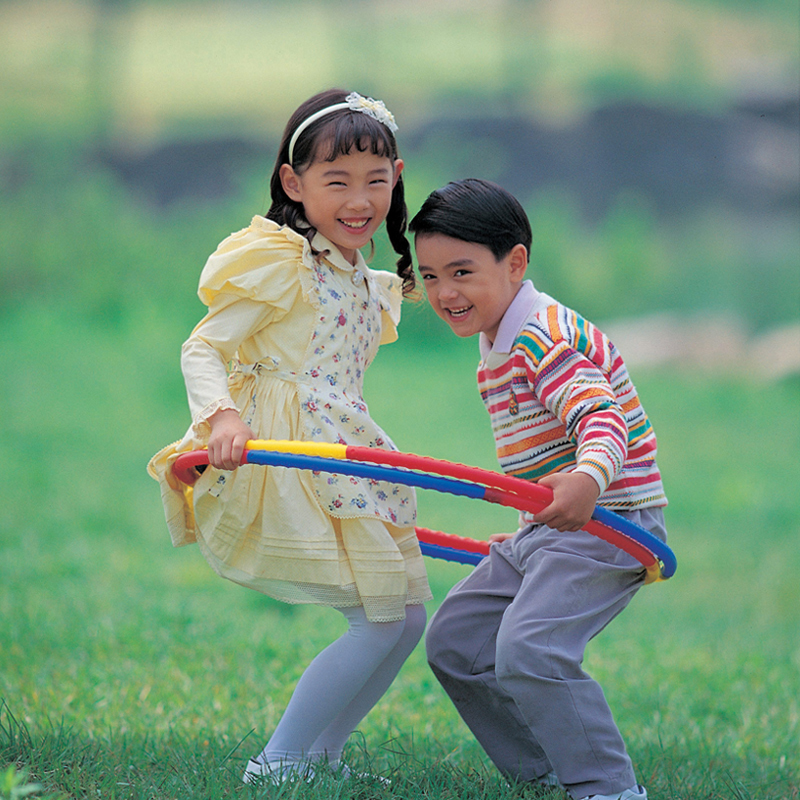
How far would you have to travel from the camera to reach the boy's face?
320cm

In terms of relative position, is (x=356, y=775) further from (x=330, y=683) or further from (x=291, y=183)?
(x=291, y=183)

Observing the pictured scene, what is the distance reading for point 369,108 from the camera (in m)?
3.24

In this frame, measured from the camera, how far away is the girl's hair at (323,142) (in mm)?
3152

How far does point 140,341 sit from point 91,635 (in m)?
9.71

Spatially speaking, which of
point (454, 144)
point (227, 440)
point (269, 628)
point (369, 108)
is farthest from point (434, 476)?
point (454, 144)

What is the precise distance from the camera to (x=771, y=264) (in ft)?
61.2

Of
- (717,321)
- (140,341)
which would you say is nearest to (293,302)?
(140,341)

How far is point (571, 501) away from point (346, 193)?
1.10 m

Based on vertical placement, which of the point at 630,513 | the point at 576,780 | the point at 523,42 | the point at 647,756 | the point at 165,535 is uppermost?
the point at 523,42

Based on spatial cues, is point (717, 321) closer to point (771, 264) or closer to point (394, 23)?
point (771, 264)

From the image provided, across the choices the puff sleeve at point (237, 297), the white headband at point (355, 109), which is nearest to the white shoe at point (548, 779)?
the puff sleeve at point (237, 297)

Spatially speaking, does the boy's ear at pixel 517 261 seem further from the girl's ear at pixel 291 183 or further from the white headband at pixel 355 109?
the girl's ear at pixel 291 183

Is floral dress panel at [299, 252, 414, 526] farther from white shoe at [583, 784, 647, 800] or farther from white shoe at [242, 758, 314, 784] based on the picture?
white shoe at [583, 784, 647, 800]

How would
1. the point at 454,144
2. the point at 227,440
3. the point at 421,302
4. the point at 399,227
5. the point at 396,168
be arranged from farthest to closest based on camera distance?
the point at 454,144 < the point at 421,302 < the point at 399,227 < the point at 396,168 < the point at 227,440
